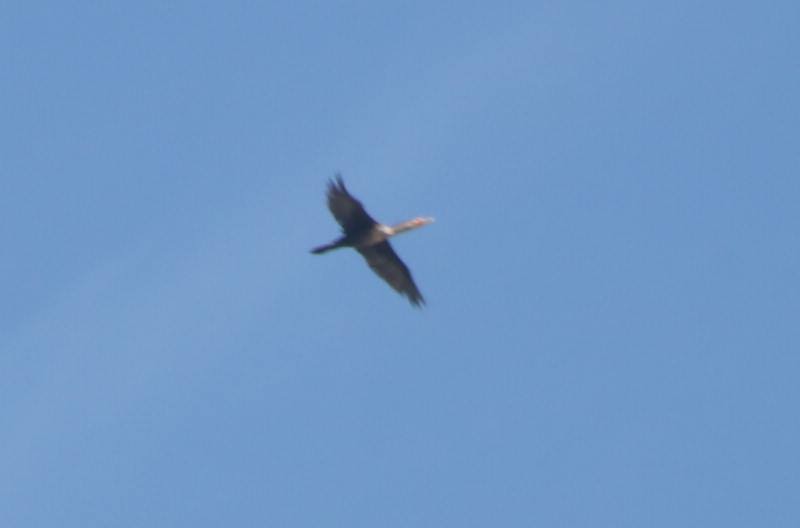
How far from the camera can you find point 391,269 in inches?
3740

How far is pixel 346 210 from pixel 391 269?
287 cm

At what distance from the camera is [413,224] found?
95500 mm

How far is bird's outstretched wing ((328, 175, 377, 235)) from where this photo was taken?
92.1 m

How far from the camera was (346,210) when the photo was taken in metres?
92.6

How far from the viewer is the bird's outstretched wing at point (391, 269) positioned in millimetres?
94500

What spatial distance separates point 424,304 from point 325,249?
111 inches

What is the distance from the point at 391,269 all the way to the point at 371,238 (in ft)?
4.63

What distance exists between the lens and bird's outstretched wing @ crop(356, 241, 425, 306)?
94500 millimetres

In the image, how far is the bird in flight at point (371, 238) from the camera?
92312mm

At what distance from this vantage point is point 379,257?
94.6m

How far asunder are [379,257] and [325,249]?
Result: 1422mm

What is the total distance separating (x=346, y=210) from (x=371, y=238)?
1459 millimetres

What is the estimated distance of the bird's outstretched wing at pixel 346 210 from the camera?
302 ft

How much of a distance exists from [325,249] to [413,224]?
2.58 meters
